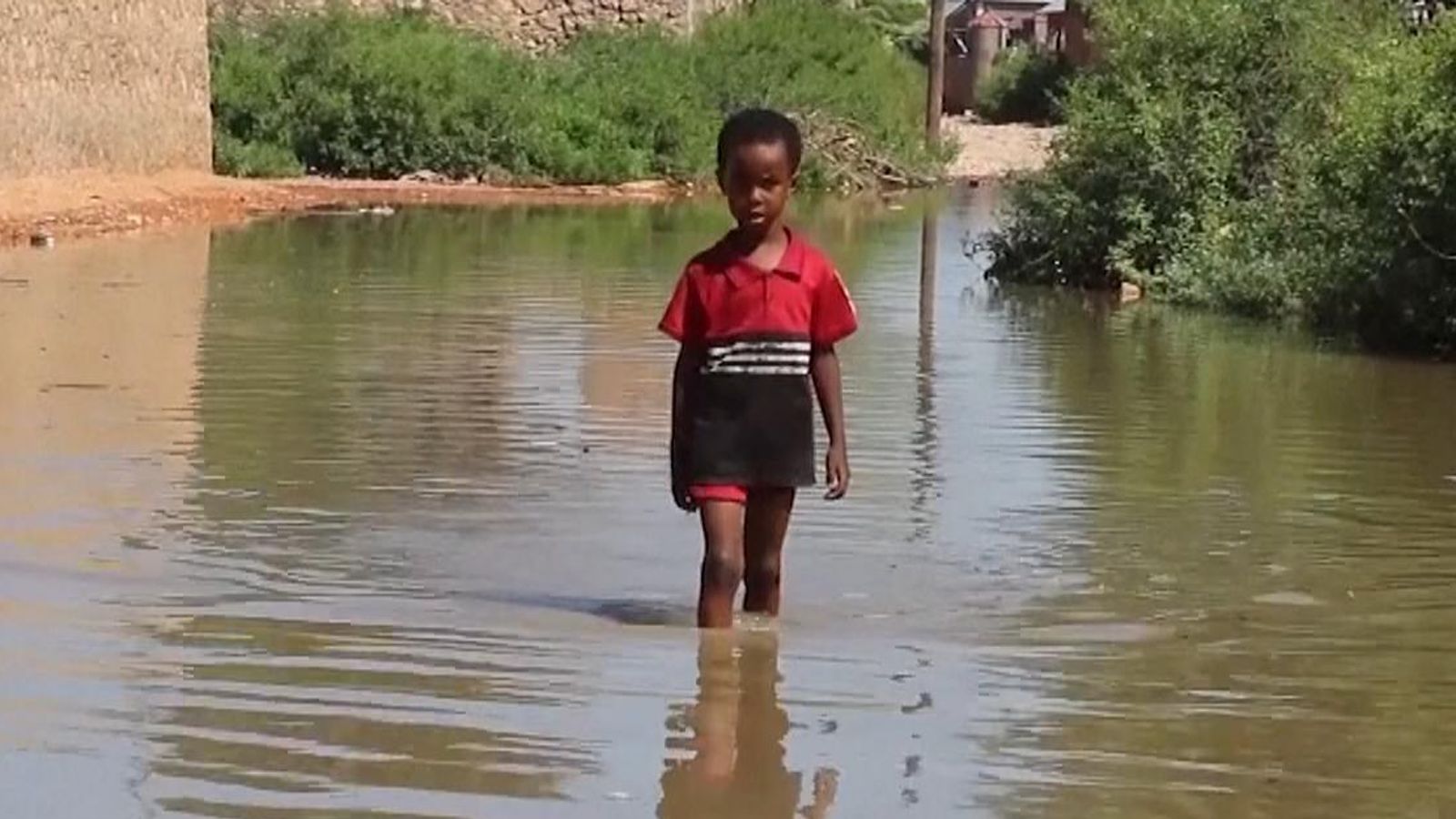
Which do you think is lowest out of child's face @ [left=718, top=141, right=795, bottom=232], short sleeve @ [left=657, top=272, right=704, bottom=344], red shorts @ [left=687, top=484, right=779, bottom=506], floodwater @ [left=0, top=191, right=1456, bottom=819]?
floodwater @ [left=0, top=191, right=1456, bottom=819]

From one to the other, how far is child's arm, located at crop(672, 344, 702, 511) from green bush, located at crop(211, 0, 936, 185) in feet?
88.2

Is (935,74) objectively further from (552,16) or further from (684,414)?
(684,414)

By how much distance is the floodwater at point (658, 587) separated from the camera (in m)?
6.09

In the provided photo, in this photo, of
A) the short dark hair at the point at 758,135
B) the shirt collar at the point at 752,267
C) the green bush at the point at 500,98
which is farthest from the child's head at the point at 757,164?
the green bush at the point at 500,98

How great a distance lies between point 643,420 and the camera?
1273cm

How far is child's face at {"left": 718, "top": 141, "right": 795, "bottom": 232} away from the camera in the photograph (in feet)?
23.5

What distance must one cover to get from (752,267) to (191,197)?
22.1 meters

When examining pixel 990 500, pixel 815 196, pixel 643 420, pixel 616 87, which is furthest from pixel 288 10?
pixel 990 500

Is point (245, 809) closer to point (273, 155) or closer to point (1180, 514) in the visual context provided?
point (1180, 514)

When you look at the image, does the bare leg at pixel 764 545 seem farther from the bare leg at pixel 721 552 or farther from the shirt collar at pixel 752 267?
the shirt collar at pixel 752 267

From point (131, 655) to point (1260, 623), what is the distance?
317 cm

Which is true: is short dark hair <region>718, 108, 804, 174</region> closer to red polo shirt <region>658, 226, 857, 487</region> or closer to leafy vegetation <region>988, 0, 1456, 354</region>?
red polo shirt <region>658, 226, 857, 487</region>

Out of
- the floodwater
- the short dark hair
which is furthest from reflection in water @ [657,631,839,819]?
the short dark hair

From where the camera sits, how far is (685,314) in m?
7.38
